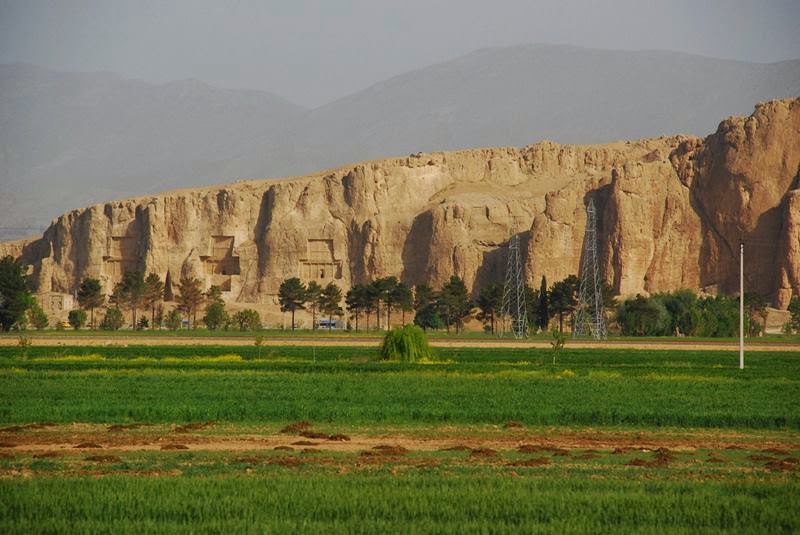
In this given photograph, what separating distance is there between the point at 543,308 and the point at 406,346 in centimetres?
5878

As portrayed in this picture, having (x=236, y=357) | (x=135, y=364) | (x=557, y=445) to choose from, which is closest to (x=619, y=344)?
(x=236, y=357)

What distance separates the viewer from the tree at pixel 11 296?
94.4m

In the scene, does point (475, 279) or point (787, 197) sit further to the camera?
point (475, 279)

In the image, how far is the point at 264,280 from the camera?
436 feet

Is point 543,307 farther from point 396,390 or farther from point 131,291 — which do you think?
point 396,390

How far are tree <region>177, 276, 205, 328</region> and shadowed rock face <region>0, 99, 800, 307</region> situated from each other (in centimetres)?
951

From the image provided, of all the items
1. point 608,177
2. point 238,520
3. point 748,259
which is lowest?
point 238,520

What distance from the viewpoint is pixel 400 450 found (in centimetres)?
2259

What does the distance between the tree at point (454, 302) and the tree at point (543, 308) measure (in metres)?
6.26

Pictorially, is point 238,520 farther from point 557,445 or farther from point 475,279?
point 475,279

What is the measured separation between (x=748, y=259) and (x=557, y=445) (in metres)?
99.9

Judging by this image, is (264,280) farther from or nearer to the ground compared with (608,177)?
nearer to the ground

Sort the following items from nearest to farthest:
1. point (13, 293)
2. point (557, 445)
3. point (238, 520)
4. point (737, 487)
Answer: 1. point (238, 520)
2. point (737, 487)
3. point (557, 445)
4. point (13, 293)

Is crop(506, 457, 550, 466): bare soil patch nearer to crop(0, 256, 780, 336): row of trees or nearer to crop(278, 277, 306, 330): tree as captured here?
crop(0, 256, 780, 336): row of trees
